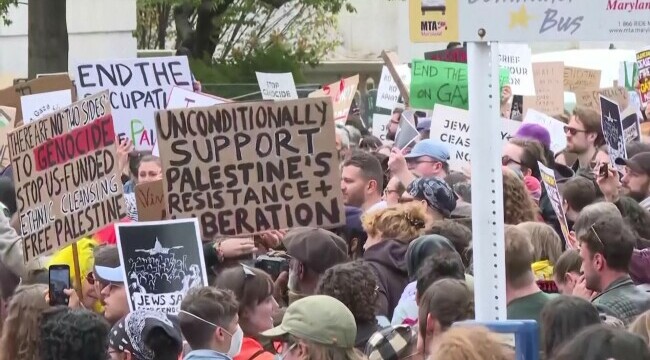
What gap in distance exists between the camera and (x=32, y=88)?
12.5m

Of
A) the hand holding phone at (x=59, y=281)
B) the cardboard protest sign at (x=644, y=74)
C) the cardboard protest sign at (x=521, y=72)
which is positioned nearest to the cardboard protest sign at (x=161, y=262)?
the hand holding phone at (x=59, y=281)

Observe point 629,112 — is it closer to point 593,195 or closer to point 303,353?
point 593,195

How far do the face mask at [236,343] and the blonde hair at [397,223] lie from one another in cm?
164

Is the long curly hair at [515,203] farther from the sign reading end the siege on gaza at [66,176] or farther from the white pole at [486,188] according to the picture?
the white pole at [486,188]

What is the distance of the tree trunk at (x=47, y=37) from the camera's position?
23.1 metres

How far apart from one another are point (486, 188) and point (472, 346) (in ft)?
1.72

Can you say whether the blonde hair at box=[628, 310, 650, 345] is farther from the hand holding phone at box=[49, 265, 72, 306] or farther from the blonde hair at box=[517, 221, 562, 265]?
the hand holding phone at box=[49, 265, 72, 306]

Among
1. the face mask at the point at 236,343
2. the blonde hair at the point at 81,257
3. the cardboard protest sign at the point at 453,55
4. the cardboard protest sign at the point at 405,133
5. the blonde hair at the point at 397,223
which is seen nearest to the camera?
the face mask at the point at 236,343

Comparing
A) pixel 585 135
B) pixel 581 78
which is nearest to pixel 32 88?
pixel 585 135

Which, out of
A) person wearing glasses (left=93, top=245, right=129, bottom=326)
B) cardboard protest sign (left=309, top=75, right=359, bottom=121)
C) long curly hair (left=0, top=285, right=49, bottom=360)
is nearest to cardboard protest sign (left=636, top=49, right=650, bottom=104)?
cardboard protest sign (left=309, top=75, right=359, bottom=121)

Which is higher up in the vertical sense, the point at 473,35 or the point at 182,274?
the point at 473,35

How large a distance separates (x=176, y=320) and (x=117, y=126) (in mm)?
5173

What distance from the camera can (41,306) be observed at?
17.7 ft

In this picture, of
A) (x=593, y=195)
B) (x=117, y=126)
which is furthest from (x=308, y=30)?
(x=593, y=195)
